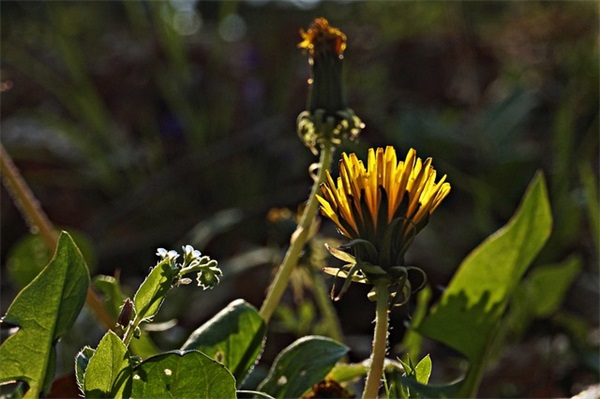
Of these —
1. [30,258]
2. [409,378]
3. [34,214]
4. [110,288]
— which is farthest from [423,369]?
[30,258]

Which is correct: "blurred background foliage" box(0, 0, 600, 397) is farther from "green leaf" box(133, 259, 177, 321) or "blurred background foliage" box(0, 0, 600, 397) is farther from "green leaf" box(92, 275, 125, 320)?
"green leaf" box(133, 259, 177, 321)

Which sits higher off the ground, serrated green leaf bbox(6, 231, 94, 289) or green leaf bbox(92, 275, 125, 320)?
green leaf bbox(92, 275, 125, 320)

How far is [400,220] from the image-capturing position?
2.23 feet

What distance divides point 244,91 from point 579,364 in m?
1.81

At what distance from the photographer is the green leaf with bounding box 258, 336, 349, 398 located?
0.86 m

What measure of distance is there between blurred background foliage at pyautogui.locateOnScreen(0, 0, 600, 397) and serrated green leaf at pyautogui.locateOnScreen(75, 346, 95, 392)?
546mm

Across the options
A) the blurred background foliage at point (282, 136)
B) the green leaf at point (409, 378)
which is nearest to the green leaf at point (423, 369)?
the green leaf at point (409, 378)

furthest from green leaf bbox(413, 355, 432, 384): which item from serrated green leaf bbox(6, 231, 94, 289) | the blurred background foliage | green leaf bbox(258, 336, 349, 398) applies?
serrated green leaf bbox(6, 231, 94, 289)

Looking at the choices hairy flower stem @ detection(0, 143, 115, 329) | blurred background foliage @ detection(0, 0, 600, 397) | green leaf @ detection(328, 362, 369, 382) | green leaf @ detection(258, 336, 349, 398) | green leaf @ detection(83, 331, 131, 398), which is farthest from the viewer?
blurred background foliage @ detection(0, 0, 600, 397)

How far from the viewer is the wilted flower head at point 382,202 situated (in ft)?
2.21

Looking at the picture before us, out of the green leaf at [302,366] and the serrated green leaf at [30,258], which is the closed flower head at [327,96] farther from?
the serrated green leaf at [30,258]

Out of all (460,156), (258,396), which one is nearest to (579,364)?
(258,396)

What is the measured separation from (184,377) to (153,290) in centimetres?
7

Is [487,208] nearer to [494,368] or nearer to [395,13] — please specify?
[494,368]
